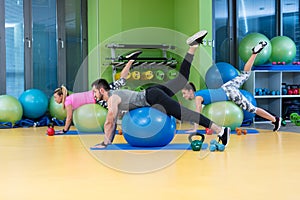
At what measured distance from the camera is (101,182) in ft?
9.44

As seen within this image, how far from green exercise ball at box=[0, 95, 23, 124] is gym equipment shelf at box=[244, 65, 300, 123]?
12.7ft

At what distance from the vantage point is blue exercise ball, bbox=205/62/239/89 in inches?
269

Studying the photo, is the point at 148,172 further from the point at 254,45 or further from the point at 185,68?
the point at 254,45

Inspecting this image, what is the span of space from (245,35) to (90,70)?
9.64 feet

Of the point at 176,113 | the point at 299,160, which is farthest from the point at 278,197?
the point at 176,113

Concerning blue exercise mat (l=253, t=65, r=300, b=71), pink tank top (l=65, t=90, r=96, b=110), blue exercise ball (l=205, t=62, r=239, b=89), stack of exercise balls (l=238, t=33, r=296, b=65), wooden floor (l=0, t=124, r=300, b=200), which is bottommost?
wooden floor (l=0, t=124, r=300, b=200)

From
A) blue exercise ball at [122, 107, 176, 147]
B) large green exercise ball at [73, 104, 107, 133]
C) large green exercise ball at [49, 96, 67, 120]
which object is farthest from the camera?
large green exercise ball at [49, 96, 67, 120]

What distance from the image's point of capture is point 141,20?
27.1 feet

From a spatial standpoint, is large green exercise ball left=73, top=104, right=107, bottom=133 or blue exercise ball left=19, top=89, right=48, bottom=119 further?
blue exercise ball left=19, top=89, right=48, bottom=119

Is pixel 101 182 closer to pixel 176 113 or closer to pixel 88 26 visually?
pixel 176 113

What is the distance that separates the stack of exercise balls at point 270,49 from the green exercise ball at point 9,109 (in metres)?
3.77

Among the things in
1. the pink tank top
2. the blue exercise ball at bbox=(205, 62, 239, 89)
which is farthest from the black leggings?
the blue exercise ball at bbox=(205, 62, 239, 89)

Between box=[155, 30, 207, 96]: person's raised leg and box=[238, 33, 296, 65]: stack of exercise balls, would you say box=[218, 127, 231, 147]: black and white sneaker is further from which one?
box=[238, 33, 296, 65]: stack of exercise balls

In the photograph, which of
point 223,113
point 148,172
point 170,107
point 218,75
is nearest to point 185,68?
point 170,107
